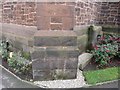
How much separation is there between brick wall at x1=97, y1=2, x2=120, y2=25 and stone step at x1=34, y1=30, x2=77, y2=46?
326cm

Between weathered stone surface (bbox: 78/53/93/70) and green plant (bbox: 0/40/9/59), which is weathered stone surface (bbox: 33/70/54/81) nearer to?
weathered stone surface (bbox: 78/53/93/70)

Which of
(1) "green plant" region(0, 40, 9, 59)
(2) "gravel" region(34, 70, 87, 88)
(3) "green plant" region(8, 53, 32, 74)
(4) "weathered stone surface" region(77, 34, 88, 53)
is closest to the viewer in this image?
(2) "gravel" region(34, 70, 87, 88)

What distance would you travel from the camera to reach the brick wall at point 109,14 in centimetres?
499

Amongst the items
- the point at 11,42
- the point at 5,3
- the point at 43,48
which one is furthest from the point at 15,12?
the point at 43,48

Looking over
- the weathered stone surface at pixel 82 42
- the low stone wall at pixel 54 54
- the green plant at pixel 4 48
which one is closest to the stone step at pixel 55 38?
the low stone wall at pixel 54 54

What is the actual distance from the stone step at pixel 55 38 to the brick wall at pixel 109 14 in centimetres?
326

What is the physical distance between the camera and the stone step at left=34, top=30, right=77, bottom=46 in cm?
245

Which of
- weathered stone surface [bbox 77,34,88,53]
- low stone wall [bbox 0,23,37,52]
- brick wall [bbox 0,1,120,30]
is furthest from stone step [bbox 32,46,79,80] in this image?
weathered stone surface [bbox 77,34,88,53]

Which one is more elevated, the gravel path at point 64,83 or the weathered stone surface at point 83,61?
the weathered stone surface at point 83,61

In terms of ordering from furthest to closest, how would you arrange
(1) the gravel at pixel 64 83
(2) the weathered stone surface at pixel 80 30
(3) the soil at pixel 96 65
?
1. (2) the weathered stone surface at pixel 80 30
2. (3) the soil at pixel 96 65
3. (1) the gravel at pixel 64 83

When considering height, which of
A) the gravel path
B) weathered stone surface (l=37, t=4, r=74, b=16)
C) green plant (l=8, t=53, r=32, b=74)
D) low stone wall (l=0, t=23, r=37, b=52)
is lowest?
the gravel path

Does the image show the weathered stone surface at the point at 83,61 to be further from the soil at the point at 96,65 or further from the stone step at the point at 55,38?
the stone step at the point at 55,38

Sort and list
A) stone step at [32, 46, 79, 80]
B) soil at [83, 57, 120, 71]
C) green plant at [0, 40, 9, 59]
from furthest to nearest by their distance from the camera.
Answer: green plant at [0, 40, 9, 59] < soil at [83, 57, 120, 71] < stone step at [32, 46, 79, 80]

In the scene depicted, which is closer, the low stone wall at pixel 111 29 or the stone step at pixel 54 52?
the stone step at pixel 54 52
